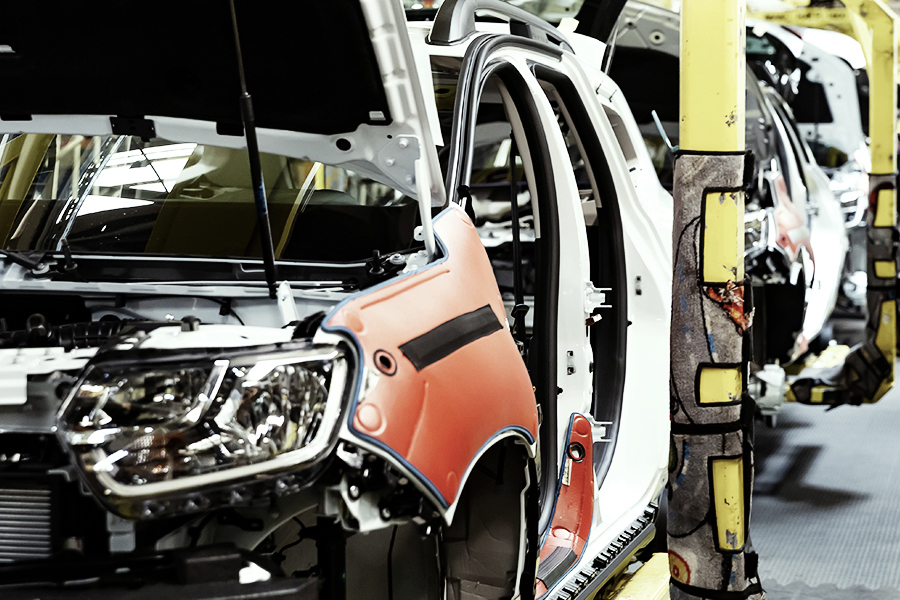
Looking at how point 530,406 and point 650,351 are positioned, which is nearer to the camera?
point 530,406

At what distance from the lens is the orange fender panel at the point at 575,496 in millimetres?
2789

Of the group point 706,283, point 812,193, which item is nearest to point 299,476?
point 706,283

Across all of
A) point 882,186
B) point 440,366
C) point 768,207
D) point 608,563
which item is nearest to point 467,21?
point 440,366

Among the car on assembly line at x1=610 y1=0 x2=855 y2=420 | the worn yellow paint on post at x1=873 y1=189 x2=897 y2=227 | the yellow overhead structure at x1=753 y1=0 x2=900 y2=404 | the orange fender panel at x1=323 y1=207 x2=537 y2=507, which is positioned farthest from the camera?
the worn yellow paint on post at x1=873 y1=189 x2=897 y2=227

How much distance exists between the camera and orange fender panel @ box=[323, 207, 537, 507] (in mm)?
1678

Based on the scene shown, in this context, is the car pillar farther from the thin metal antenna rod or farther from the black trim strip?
the thin metal antenna rod

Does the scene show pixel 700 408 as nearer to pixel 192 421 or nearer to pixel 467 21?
pixel 467 21

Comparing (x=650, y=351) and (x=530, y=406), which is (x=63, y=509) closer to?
(x=530, y=406)

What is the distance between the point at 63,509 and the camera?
63.5 inches

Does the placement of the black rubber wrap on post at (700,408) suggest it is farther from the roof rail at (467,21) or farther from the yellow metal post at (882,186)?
the yellow metal post at (882,186)

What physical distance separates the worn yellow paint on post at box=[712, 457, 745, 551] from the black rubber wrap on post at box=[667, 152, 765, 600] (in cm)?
1

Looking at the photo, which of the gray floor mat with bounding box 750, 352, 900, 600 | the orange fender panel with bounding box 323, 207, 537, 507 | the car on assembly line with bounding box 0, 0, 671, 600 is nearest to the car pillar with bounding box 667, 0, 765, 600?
the car on assembly line with bounding box 0, 0, 671, 600

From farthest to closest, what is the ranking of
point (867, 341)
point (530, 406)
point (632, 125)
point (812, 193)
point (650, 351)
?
1. point (812, 193)
2. point (867, 341)
3. point (632, 125)
4. point (650, 351)
5. point (530, 406)

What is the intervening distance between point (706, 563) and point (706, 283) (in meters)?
0.76
